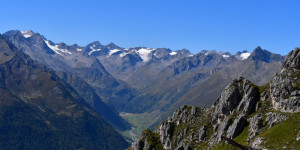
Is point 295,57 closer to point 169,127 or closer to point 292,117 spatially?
point 292,117

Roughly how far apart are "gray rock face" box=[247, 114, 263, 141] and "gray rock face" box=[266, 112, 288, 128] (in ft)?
9.34

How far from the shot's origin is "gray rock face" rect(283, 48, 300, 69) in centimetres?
17955

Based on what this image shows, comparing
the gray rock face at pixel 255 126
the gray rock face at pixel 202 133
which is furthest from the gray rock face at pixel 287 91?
the gray rock face at pixel 202 133

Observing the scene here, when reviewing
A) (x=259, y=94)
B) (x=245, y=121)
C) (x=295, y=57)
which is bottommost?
(x=245, y=121)

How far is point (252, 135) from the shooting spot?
486 feet

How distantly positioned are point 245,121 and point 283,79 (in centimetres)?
2377

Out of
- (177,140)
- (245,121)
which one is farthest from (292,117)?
(177,140)

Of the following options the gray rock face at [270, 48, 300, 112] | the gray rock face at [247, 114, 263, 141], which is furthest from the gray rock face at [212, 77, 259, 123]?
the gray rock face at [247, 114, 263, 141]

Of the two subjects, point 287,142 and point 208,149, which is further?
point 208,149

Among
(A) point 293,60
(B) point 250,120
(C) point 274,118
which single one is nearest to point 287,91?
(C) point 274,118

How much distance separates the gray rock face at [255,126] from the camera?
148 metres

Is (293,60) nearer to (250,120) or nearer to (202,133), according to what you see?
(250,120)

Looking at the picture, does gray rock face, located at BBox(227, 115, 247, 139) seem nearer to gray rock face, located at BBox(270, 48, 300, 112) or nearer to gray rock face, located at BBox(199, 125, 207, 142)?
gray rock face, located at BBox(270, 48, 300, 112)

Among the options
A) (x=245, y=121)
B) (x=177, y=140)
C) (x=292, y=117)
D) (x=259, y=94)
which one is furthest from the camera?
(x=177, y=140)
